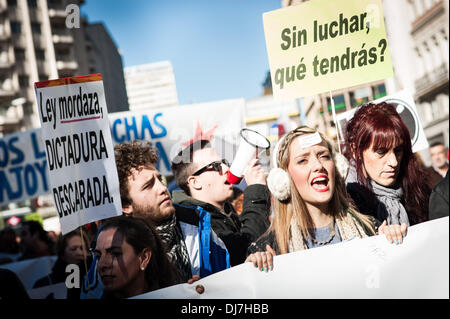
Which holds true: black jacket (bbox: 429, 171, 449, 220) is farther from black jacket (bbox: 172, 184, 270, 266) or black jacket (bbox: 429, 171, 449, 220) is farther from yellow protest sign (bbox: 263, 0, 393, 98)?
black jacket (bbox: 172, 184, 270, 266)

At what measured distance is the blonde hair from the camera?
9.46 feet

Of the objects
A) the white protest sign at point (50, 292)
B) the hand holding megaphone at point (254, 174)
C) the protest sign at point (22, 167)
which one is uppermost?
the protest sign at point (22, 167)

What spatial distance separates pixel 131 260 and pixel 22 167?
3.95 m

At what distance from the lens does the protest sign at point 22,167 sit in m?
6.34

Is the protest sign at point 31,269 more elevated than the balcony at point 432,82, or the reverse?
the balcony at point 432,82

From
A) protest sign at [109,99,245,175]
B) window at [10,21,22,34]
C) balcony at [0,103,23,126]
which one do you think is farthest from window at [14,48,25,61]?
protest sign at [109,99,245,175]

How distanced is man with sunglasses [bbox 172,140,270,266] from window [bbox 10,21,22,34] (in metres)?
37.2

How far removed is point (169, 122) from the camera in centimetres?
589

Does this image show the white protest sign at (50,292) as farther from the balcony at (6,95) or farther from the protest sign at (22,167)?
the balcony at (6,95)

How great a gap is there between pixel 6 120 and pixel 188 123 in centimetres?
3380

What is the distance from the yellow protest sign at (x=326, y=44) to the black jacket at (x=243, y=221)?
70 centimetres

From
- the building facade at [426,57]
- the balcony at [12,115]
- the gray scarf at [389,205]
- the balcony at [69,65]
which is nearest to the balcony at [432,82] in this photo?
the building facade at [426,57]

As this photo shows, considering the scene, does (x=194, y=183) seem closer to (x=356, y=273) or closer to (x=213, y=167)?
(x=213, y=167)

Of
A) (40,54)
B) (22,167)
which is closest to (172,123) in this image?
(22,167)
